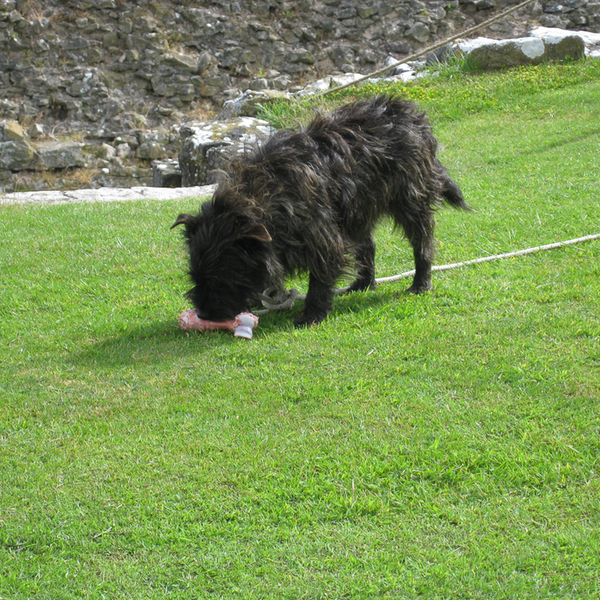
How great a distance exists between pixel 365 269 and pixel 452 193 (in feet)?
3.42

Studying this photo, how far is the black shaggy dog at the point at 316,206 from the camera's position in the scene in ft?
15.6

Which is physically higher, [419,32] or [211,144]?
[419,32]

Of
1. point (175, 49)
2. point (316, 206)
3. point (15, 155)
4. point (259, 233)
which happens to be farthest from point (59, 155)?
point (259, 233)

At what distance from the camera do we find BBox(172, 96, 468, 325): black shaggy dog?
4758 mm

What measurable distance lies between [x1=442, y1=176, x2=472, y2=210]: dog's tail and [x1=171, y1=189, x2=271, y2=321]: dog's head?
1996mm

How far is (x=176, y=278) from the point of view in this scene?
248 inches

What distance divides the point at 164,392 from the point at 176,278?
7.33ft

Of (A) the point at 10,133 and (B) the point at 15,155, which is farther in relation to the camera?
(A) the point at 10,133

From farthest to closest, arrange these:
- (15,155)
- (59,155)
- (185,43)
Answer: (185,43), (59,155), (15,155)

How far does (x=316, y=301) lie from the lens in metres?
5.19

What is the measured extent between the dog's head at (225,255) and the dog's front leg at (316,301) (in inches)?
17.5

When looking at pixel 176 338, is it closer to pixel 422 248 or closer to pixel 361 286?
pixel 361 286

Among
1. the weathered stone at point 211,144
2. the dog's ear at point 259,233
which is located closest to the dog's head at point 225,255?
the dog's ear at point 259,233

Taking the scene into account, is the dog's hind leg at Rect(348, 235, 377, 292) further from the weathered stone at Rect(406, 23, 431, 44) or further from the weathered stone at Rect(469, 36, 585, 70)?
the weathered stone at Rect(406, 23, 431, 44)
